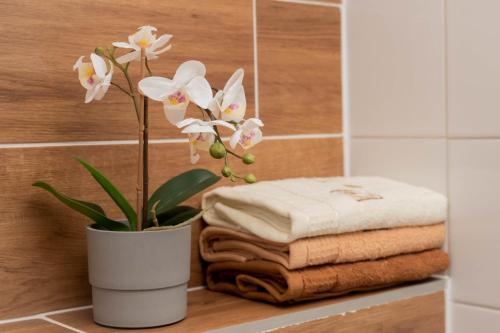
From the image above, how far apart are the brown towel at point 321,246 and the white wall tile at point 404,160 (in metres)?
0.10

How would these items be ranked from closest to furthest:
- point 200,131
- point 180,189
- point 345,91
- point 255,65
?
point 200,131, point 180,189, point 255,65, point 345,91

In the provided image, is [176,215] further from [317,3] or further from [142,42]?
[317,3]

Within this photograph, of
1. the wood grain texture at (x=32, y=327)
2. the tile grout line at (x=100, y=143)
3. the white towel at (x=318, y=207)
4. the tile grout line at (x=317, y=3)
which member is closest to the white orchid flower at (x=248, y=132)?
the white towel at (x=318, y=207)

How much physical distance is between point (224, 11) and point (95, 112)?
30 cm

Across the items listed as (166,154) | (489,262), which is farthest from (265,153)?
(489,262)

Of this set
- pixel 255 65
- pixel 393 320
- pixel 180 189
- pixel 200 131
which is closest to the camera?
pixel 200 131

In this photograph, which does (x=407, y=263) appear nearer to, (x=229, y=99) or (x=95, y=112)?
(x=229, y=99)

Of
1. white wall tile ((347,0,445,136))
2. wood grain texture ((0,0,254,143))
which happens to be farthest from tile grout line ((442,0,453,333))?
wood grain texture ((0,0,254,143))

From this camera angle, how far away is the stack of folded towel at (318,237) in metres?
1.10

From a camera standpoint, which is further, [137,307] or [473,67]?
[473,67]

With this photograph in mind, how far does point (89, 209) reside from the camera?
1016 millimetres

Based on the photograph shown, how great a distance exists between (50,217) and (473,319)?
71 centimetres

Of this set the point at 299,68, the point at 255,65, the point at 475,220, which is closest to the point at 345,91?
the point at 299,68

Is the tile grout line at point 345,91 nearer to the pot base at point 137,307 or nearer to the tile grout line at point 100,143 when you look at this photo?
the tile grout line at point 100,143
